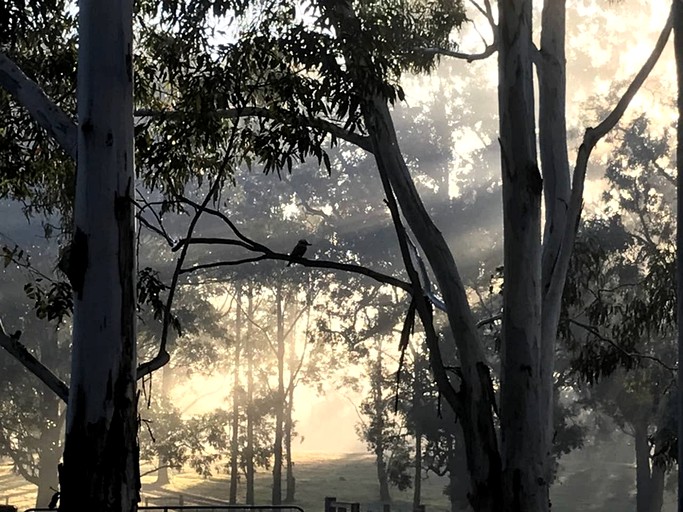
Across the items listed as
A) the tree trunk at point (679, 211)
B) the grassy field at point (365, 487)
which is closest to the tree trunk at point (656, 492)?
the grassy field at point (365, 487)

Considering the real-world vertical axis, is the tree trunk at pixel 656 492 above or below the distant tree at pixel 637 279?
below

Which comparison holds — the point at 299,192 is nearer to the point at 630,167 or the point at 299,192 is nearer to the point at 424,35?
the point at 630,167

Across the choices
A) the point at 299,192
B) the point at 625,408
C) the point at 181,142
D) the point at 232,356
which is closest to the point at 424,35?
the point at 181,142

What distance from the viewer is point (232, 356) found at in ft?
117

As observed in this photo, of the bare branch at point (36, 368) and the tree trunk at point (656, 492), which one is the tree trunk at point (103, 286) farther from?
the tree trunk at point (656, 492)

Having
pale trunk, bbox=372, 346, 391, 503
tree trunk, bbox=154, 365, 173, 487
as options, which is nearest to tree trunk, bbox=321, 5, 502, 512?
pale trunk, bbox=372, 346, 391, 503

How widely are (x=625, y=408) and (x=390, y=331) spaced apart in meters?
7.95

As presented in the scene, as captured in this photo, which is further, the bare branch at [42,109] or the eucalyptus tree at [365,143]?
the bare branch at [42,109]

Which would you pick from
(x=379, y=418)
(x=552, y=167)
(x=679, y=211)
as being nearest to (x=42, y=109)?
(x=552, y=167)

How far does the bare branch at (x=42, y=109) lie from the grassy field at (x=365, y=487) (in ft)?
81.7

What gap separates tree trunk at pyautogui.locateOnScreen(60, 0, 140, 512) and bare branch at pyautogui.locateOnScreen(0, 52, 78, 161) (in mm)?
518

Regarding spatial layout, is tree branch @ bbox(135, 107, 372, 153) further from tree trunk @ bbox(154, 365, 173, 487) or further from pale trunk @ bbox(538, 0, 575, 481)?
tree trunk @ bbox(154, 365, 173, 487)

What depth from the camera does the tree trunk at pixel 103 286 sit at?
5.25 meters

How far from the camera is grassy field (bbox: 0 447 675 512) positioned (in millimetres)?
32688
